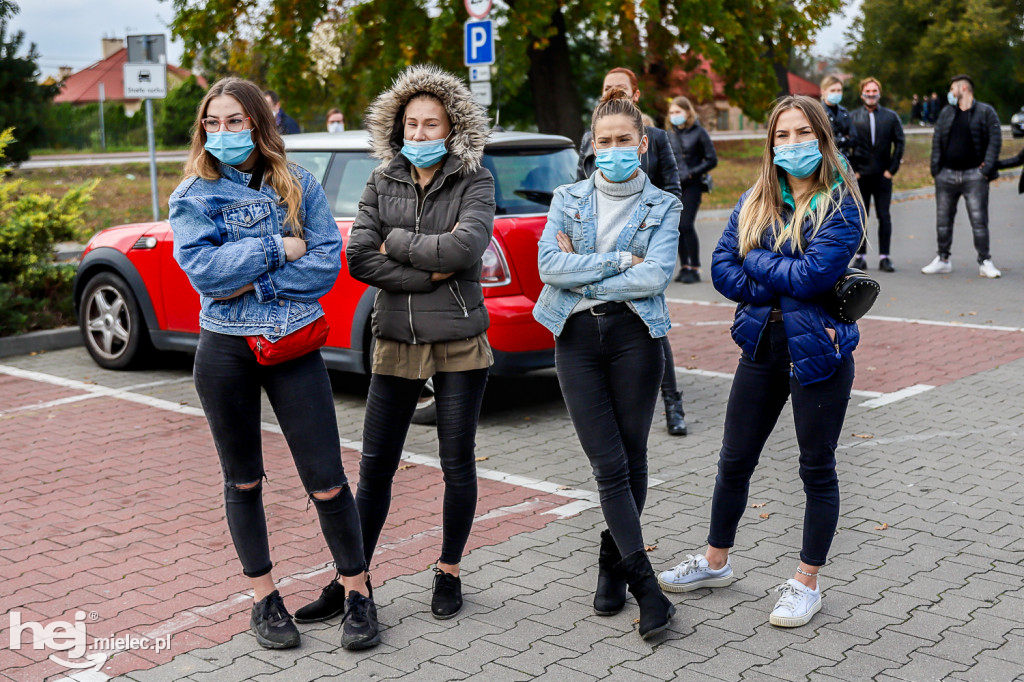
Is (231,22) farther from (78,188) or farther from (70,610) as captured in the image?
(70,610)

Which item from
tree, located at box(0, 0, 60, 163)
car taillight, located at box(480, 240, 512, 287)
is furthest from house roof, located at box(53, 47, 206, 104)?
car taillight, located at box(480, 240, 512, 287)

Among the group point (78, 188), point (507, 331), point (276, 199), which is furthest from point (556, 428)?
point (78, 188)

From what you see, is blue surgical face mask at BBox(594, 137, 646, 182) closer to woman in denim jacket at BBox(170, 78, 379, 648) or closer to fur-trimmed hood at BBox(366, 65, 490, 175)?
fur-trimmed hood at BBox(366, 65, 490, 175)

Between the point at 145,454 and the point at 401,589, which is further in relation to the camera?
the point at 145,454

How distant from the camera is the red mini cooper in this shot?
6754 mm

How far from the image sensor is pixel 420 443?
6.72m

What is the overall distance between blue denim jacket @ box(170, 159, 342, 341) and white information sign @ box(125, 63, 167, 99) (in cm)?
1012

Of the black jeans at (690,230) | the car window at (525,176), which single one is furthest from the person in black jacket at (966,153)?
the car window at (525,176)

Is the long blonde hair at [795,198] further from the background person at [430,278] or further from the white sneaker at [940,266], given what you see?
the white sneaker at [940,266]

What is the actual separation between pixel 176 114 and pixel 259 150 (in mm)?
46514

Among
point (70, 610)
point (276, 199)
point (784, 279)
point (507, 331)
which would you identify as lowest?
point (70, 610)

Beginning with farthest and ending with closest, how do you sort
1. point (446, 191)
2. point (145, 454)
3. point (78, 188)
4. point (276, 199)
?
point (78, 188)
point (145, 454)
point (446, 191)
point (276, 199)

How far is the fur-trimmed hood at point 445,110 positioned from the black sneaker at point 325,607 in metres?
1.59

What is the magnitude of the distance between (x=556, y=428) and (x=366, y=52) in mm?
15777
